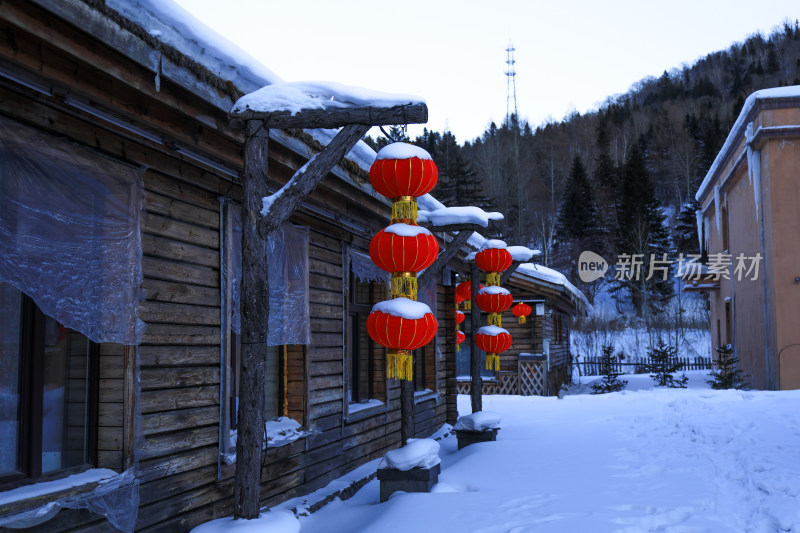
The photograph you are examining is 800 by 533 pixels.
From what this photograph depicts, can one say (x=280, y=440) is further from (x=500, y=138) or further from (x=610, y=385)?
(x=500, y=138)

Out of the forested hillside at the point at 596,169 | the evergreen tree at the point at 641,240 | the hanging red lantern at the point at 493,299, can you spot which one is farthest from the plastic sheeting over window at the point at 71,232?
the evergreen tree at the point at 641,240

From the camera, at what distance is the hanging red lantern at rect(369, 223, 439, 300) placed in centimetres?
571

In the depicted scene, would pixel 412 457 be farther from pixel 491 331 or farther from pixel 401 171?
pixel 491 331

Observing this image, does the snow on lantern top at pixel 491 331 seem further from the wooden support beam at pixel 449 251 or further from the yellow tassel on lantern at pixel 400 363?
the yellow tassel on lantern at pixel 400 363

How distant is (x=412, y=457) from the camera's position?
6301mm

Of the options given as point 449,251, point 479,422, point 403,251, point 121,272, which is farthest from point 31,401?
point 479,422

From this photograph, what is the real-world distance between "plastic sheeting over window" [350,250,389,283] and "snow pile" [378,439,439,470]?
8.12ft

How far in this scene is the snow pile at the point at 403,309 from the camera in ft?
18.4

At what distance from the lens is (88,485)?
3.57m

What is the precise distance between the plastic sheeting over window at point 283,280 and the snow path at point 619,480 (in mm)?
1820

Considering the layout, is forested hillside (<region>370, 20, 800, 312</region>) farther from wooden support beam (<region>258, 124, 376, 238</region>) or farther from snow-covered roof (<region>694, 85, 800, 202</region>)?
wooden support beam (<region>258, 124, 376, 238</region>)

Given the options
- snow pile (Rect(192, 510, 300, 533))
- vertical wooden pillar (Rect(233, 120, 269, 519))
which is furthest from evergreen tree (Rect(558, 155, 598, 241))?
snow pile (Rect(192, 510, 300, 533))

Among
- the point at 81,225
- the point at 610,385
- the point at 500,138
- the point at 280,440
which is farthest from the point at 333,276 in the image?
the point at 500,138

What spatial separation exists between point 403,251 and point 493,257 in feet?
14.6
